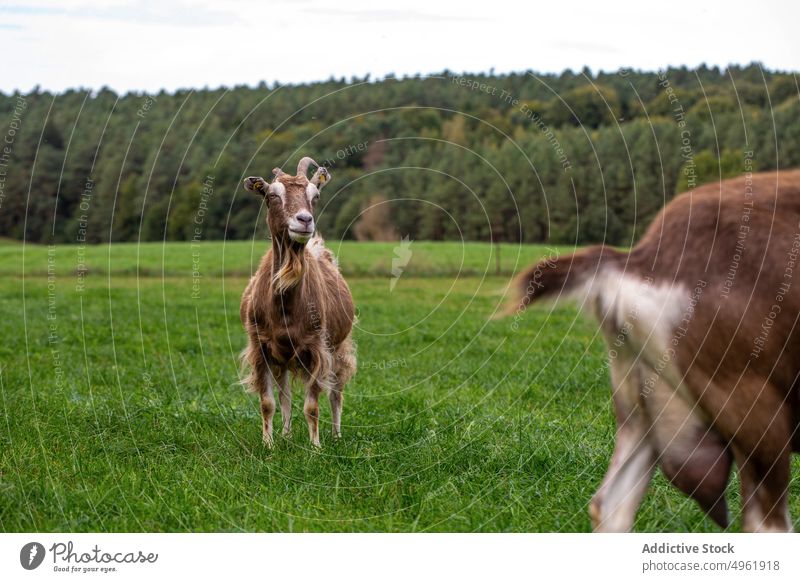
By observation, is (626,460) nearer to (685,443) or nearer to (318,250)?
(685,443)

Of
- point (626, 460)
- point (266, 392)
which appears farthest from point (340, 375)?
point (626, 460)

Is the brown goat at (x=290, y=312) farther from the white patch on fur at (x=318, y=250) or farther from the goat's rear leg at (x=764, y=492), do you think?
the goat's rear leg at (x=764, y=492)

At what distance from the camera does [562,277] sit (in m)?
4.33

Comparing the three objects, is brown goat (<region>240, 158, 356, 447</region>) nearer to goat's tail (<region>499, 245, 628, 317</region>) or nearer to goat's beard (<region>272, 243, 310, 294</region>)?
goat's beard (<region>272, 243, 310, 294</region>)

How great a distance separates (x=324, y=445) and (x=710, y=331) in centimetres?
472

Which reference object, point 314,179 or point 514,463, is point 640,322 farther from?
point 314,179

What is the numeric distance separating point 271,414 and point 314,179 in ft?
7.84

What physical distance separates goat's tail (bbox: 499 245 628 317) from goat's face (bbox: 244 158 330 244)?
3.75 meters

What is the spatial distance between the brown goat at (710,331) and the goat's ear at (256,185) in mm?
4141

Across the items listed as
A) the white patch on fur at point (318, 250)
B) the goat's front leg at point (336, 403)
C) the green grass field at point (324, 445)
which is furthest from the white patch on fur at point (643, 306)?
the white patch on fur at point (318, 250)

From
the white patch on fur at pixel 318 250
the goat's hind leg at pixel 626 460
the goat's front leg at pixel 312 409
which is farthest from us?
the white patch on fur at pixel 318 250

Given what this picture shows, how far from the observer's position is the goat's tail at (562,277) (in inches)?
169
